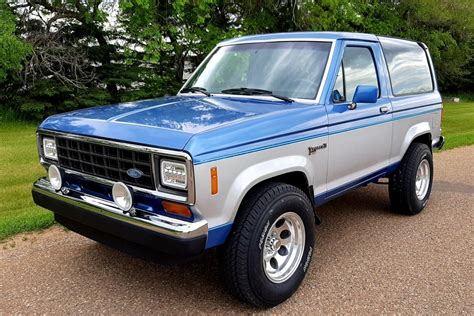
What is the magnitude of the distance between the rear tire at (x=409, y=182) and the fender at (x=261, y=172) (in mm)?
2032

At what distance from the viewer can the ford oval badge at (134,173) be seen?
9.78ft

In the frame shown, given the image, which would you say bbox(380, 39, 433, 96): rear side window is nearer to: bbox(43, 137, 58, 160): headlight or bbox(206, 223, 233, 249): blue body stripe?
bbox(206, 223, 233, 249): blue body stripe

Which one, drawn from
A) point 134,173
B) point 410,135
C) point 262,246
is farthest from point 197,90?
point 410,135

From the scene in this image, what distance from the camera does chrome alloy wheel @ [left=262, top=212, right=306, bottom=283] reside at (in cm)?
343

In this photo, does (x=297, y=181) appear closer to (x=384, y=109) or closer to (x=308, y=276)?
(x=308, y=276)

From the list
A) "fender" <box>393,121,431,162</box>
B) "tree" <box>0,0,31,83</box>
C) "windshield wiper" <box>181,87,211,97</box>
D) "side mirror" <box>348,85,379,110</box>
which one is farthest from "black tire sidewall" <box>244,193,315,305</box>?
"tree" <box>0,0,31,83</box>

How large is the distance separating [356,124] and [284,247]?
1349mm

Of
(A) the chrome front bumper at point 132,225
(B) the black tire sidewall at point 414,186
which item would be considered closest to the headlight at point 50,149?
(A) the chrome front bumper at point 132,225

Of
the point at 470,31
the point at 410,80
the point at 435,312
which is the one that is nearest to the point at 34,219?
the point at 435,312

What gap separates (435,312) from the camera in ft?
10.8

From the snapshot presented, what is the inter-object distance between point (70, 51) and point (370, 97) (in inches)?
516

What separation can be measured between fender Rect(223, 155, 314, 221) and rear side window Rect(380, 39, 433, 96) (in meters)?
1.97

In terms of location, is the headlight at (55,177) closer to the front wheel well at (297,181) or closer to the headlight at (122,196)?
the headlight at (122,196)

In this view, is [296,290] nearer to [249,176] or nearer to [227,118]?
[249,176]
